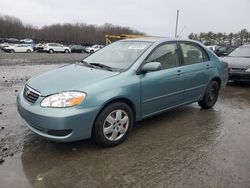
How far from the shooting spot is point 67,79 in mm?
→ 3828

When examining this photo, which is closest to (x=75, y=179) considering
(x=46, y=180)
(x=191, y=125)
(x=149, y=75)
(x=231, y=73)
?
(x=46, y=180)

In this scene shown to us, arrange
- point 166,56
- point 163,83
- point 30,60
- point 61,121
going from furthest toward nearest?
point 30,60, point 166,56, point 163,83, point 61,121

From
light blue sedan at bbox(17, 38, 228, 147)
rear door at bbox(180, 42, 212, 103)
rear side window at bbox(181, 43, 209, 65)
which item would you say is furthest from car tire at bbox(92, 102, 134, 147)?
rear side window at bbox(181, 43, 209, 65)

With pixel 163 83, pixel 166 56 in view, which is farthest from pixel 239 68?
pixel 163 83

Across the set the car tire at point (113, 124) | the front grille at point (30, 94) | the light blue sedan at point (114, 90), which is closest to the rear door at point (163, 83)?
the light blue sedan at point (114, 90)

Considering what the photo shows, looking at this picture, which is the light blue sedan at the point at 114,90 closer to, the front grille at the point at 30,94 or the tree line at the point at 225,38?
the front grille at the point at 30,94

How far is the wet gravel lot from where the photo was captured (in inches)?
120

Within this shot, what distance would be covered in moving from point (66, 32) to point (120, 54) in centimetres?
8407

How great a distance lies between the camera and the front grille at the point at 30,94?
3.59 meters

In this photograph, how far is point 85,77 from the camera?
3836mm

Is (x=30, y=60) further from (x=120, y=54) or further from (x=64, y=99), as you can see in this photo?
(x=64, y=99)

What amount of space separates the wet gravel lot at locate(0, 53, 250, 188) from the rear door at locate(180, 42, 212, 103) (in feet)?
1.98

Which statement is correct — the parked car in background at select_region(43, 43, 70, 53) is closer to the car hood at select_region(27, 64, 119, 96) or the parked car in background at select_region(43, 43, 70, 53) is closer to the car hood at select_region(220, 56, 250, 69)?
the car hood at select_region(220, 56, 250, 69)

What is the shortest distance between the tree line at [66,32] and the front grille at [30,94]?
73606mm
